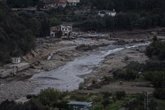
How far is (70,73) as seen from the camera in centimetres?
4112

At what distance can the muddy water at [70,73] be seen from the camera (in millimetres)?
36031

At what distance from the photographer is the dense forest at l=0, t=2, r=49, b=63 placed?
44428mm

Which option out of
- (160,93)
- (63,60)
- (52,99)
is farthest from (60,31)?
(52,99)

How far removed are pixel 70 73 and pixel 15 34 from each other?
844 cm

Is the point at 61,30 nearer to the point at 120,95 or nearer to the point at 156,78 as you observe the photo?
the point at 156,78

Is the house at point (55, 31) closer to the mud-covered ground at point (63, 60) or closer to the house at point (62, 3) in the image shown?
the mud-covered ground at point (63, 60)

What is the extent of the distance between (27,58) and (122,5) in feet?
90.5

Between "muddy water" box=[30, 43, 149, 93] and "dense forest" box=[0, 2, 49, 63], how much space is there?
155 inches

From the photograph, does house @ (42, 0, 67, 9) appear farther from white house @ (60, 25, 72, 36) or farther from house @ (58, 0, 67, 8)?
white house @ (60, 25, 72, 36)

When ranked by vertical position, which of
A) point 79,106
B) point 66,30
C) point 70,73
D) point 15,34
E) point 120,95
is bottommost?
point 70,73

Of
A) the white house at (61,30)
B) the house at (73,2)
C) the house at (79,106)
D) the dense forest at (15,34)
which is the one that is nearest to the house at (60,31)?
the white house at (61,30)

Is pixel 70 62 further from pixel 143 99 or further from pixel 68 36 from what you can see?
pixel 143 99

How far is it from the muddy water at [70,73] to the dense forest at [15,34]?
155 inches

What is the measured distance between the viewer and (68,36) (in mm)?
60344
